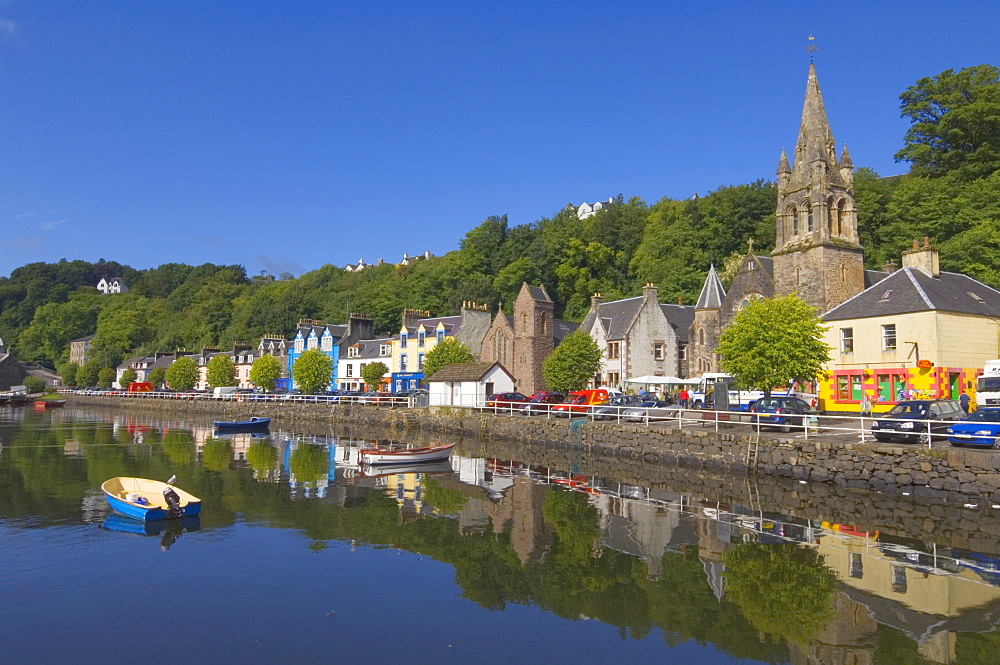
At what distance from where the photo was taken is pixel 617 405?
40.6 meters

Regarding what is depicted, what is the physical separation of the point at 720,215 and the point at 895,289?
44.0 meters

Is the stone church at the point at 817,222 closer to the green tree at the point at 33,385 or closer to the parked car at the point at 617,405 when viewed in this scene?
the parked car at the point at 617,405

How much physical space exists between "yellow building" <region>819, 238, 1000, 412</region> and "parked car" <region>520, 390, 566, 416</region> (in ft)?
55.3

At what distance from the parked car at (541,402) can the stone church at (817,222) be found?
1551cm

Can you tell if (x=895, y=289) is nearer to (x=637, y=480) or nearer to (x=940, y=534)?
(x=637, y=480)

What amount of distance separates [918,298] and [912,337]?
86.4 inches

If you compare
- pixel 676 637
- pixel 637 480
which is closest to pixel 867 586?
pixel 676 637

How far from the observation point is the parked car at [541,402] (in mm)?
43094

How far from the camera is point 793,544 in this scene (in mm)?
17391

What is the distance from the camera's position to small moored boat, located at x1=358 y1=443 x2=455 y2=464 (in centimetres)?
3224

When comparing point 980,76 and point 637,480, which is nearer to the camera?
point 637,480

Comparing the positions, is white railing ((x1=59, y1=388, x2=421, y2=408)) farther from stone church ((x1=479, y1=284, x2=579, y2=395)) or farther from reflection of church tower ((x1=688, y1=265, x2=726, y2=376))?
reflection of church tower ((x1=688, y1=265, x2=726, y2=376))

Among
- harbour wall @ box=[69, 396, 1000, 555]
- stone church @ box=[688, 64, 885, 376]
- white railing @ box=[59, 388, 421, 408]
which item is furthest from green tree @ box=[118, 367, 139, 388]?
stone church @ box=[688, 64, 885, 376]

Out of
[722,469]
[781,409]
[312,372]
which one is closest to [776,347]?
[781,409]
